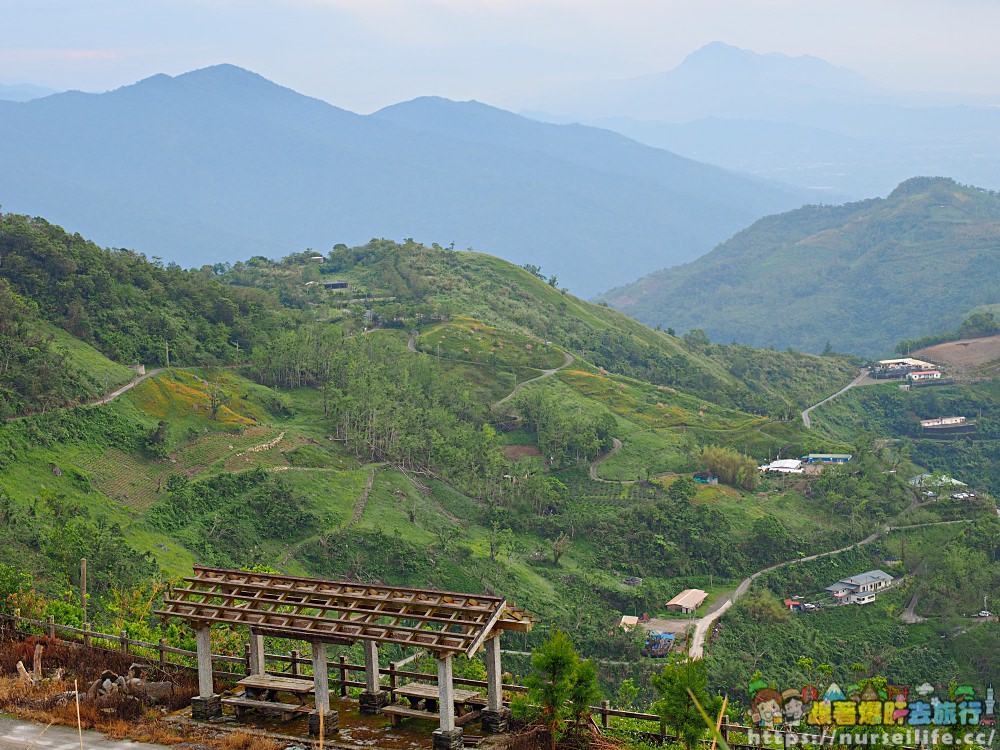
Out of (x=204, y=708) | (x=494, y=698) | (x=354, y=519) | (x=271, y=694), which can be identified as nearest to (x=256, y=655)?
(x=271, y=694)

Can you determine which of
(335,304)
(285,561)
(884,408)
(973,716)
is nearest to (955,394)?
(884,408)

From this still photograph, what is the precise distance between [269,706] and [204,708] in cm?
121

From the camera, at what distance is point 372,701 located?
1684 centimetres

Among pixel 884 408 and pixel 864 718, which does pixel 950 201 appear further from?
pixel 864 718

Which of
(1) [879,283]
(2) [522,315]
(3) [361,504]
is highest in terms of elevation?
(1) [879,283]

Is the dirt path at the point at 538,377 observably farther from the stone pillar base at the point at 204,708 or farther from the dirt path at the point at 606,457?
the stone pillar base at the point at 204,708

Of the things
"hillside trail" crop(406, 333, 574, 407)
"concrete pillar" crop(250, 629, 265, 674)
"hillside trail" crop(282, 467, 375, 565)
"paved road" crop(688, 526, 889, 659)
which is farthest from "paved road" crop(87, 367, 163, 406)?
"concrete pillar" crop(250, 629, 265, 674)

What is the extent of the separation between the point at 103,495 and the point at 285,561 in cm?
790

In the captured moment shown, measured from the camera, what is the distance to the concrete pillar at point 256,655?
57.1ft

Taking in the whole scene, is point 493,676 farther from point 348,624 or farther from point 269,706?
point 269,706

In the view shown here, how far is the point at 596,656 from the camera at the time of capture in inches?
1692

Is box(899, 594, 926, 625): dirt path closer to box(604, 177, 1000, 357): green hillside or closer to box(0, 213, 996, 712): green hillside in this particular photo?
box(0, 213, 996, 712): green hillside

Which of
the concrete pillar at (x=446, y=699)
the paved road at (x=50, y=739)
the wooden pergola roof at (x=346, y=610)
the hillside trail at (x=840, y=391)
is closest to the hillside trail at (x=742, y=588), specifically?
the hillside trail at (x=840, y=391)

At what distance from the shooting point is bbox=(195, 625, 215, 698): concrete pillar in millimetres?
17328
